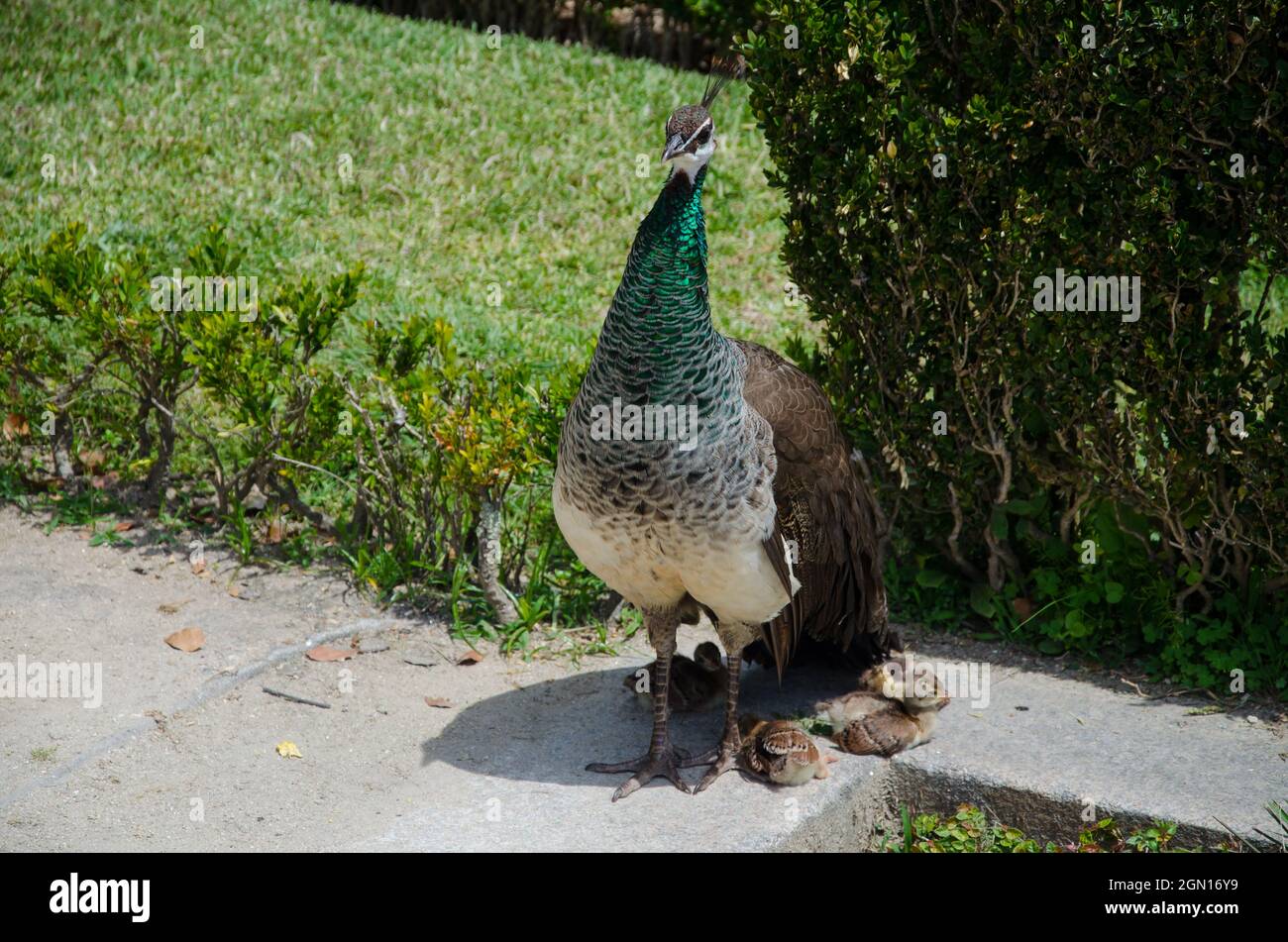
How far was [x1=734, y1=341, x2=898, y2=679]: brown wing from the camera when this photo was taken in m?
4.22

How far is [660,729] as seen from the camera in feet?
14.4

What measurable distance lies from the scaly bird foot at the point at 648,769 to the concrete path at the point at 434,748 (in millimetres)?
39

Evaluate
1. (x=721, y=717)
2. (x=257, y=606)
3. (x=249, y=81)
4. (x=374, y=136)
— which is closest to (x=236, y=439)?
(x=257, y=606)

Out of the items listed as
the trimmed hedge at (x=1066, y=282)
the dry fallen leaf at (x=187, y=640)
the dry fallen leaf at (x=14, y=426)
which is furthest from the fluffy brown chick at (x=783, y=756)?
the dry fallen leaf at (x=14, y=426)

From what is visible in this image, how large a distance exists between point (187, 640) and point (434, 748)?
3.82ft

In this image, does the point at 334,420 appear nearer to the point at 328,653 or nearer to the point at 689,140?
the point at 328,653

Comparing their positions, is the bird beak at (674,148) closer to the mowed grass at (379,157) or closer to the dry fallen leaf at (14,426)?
the mowed grass at (379,157)

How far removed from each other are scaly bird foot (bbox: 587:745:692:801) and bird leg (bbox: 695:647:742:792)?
0.33 feet

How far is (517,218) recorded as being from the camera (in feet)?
28.6

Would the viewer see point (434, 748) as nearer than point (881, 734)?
No

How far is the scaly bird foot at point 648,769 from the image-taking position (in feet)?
13.9

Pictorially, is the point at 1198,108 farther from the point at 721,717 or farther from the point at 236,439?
the point at 236,439

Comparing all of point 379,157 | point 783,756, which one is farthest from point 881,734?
point 379,157

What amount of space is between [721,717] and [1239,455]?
2.07 metres
